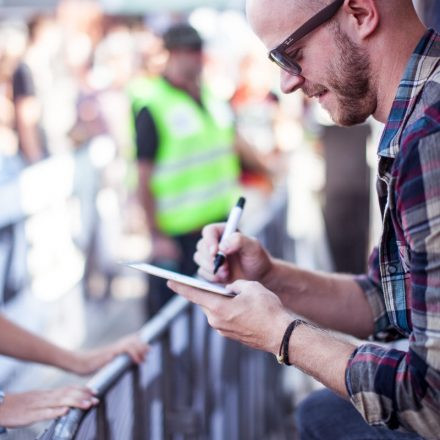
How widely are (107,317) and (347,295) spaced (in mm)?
4337

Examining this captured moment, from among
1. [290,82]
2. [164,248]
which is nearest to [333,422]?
[290,82]

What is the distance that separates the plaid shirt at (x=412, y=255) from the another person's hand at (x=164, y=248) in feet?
9.65

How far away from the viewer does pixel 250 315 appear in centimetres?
170

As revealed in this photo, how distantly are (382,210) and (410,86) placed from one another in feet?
0.89

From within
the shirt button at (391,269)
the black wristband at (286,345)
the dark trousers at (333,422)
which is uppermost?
the shirt button at (391,269)

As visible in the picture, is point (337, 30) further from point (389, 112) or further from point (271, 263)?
point (271, 263)

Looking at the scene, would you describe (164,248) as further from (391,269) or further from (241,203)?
(391,269)

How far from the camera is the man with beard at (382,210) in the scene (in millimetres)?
1438

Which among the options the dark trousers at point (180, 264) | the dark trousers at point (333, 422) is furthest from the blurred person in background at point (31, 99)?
the dark trousers at point (333, 422)

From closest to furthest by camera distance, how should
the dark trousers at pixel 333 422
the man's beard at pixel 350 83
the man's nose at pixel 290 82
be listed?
the man's beard at pixel 350 83
the man's nose at pixel 290 82
the dark trousers at pixel 333 422

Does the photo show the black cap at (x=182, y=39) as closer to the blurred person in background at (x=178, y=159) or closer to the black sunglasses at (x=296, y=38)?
the blurred person in background at (x=178, y=159)

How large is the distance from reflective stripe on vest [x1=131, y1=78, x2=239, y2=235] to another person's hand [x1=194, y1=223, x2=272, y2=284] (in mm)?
2399

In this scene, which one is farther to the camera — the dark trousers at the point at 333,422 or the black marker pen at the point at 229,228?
the black marker pen at the point at 229,228

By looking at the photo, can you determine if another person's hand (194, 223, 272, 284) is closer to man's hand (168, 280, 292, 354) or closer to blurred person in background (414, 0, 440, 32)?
Answer: man's hand (168, 280, 292, 354)
